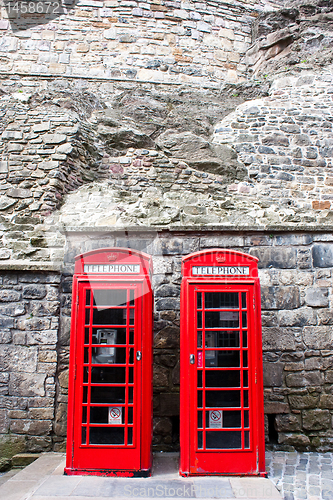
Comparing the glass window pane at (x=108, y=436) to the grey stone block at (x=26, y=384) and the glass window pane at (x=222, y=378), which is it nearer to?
the glass window pane at (x=222, y=378)

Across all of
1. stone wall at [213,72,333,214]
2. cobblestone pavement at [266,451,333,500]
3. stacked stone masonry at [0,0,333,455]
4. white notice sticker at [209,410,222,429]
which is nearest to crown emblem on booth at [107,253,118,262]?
stacked stone masonry at [0,0,333,455]

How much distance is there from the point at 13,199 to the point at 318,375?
5959 mm

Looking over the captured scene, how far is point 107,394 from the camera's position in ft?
11.3

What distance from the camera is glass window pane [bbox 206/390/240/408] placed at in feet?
11.1

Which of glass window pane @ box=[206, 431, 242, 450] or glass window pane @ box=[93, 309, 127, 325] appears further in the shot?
glass window pane @ box=[93, 309, 127, 325]

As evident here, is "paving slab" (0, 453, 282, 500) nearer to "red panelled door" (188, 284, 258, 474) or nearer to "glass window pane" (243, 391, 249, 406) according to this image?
"red panelled door" (188, 284, 258, 474)

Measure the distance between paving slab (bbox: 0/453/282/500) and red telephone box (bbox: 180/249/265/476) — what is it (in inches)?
5.6

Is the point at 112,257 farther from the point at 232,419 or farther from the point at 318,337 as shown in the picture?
the point at 318,337

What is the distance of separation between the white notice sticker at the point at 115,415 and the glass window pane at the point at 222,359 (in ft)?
3.38

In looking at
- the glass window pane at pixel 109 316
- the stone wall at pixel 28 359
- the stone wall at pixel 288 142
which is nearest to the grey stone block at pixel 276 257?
the glass window pane at pixel 109 316

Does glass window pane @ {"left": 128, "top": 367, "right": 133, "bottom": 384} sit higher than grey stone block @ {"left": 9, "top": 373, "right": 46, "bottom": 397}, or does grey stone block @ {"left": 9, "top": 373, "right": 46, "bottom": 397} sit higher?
glass window pane @ {"left": 128, "top": 367, "right": 133, "bottom": 384}

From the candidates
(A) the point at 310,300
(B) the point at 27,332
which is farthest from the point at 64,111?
(A) the point at 310,300

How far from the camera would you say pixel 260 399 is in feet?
11.2

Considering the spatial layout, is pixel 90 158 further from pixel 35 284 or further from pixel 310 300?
pixel 310 300
